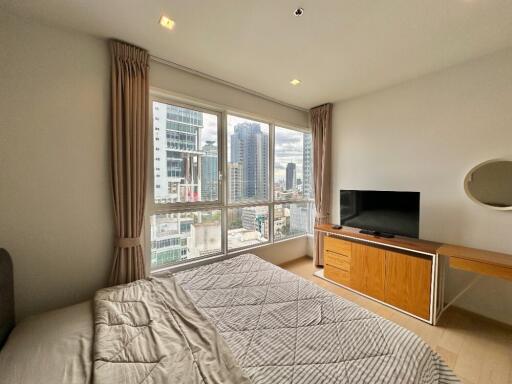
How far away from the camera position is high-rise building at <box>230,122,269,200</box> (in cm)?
295

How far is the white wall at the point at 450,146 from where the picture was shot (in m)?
2.06

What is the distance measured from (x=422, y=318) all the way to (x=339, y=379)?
6.06ft

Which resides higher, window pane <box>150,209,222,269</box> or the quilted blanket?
window pane <box>150,209,222,269</box>

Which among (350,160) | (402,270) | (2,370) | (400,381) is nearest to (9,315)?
(2,370)

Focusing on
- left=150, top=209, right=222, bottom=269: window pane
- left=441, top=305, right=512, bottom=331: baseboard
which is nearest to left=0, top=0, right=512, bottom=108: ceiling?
left=150, top=209, right=222, bottom=269: window pane

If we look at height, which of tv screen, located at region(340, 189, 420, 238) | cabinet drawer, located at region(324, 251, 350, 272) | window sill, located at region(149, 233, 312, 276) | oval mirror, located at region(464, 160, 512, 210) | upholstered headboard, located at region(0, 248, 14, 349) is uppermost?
oval mirror, located at region(464, 160, 512, 210)

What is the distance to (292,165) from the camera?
3.70 metres

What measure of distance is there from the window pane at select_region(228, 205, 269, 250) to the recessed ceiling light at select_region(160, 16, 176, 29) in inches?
77.8

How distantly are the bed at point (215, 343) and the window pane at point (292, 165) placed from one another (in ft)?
6.93

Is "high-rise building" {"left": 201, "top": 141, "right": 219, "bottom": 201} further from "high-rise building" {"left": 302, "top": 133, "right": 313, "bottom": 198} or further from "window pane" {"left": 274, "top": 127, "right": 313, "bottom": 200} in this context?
"high-rise building" {"left": 302, "top": 133, "right": 313, "bottom": 198}

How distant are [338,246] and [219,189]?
1752 mm

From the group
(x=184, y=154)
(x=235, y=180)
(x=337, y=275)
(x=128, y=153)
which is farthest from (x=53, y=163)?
(x=337, y=275)

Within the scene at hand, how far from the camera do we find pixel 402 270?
2.27 meters

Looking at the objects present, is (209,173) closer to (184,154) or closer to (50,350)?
(184,154)
